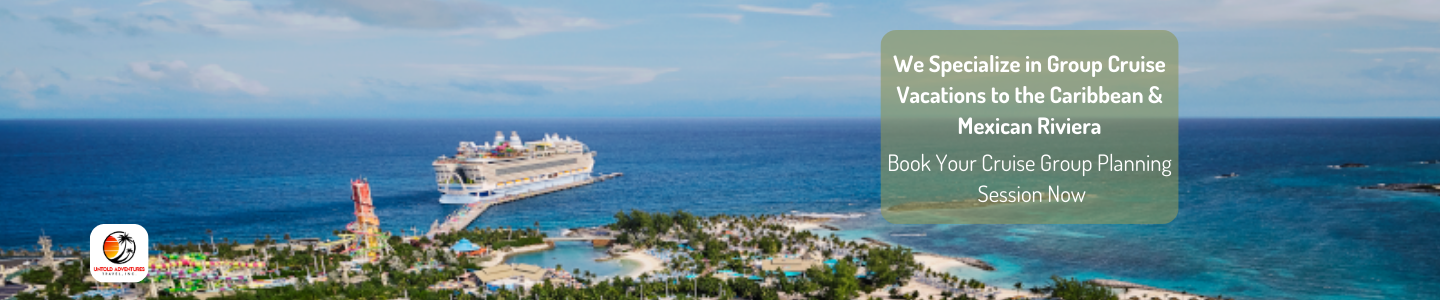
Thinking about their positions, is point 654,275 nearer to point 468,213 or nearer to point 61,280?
point 61,280

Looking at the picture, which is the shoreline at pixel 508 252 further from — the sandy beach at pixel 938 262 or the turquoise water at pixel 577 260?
the sandy beach at pixel 938 262

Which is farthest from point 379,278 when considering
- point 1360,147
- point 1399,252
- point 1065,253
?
point 1360,147

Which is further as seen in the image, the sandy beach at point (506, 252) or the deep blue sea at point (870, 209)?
the sandy beach at point (506, 252)

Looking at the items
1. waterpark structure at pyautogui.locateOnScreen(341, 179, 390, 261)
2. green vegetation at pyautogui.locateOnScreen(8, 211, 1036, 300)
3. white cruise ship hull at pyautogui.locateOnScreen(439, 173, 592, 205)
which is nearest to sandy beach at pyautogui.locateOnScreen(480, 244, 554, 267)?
green vegetation at pyautogui.locateOnScreen(8, 211, 1036, 300)

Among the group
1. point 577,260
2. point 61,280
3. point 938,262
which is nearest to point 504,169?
point 577,260

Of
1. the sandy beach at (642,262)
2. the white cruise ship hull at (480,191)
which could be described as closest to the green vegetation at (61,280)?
the sandy beach at (642,262)
